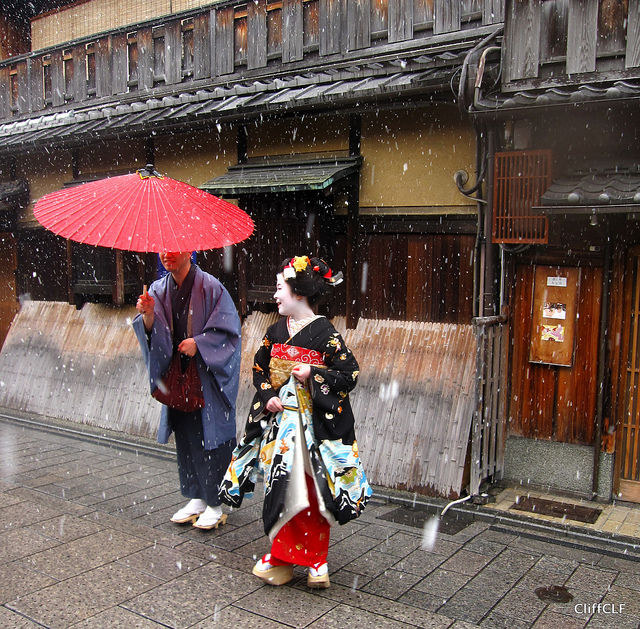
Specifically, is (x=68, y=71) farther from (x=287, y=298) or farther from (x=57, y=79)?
(x=287, y=298)

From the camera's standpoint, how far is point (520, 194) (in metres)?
6.20

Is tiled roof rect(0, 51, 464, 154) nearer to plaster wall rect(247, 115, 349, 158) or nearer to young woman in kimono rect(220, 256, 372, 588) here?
plaster wall rect(247, 115, 349, 158)

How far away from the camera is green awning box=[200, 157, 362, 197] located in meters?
7.16

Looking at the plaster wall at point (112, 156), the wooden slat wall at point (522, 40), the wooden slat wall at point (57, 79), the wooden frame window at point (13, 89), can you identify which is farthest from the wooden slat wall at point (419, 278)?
the wooden frame window at point (13, 89)

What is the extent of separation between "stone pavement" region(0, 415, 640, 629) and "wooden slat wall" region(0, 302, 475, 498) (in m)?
0.50

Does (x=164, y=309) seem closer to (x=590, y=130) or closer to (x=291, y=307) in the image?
(x=291, y=307)

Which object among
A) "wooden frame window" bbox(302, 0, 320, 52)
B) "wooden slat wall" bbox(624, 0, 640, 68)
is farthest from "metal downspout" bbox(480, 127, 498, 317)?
"wooden frame window" bbox(302, 0, 320, 52)

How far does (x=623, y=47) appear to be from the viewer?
18.4 feet

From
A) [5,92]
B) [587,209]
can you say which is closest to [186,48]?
[5,92]

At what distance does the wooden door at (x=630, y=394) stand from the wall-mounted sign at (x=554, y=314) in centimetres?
51

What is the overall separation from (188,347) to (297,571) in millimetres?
2073

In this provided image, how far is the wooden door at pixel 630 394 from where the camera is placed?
20.8 feet

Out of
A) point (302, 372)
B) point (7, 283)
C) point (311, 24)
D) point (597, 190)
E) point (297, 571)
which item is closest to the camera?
point (302, 372)

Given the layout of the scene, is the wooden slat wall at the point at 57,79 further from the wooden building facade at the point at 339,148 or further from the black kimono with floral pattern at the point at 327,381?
the black kimono with floral pattern at the point at 327,381
